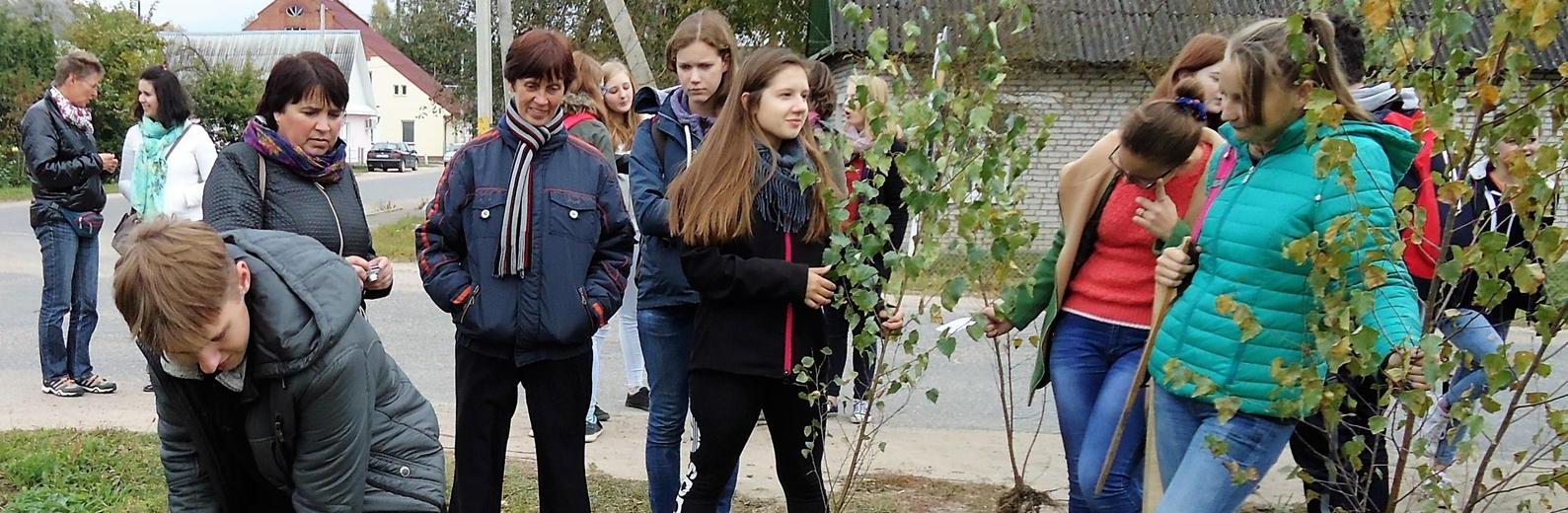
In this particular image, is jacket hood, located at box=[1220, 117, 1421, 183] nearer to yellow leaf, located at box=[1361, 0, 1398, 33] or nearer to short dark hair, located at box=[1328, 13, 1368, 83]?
short dark hair, located at box=[1328, 13, 1368, 83]

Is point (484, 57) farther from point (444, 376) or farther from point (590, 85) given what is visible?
point (590, 85)

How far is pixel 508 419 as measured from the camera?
355cm

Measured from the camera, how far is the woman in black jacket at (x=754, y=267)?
3135mm

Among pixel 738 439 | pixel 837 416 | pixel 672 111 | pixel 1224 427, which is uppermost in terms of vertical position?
pixel 672 111

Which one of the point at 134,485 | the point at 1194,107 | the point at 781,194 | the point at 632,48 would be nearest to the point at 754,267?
the point at 781,194

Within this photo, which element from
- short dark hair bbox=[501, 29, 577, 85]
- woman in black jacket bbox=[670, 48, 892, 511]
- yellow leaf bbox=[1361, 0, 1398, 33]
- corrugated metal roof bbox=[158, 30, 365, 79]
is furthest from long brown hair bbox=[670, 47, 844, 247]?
corrugated metal roof bbox=[158, 30, 365, 79]

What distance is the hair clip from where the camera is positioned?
302 centimetres

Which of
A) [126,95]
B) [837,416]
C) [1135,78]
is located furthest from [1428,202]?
[126,95]

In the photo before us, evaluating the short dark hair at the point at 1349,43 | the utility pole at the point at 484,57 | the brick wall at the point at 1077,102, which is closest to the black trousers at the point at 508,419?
the short dark hair at the point at 1349,43

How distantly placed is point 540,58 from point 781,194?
0.80 m

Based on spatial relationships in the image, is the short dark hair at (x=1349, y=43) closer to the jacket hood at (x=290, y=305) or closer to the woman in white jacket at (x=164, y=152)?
the jacket hood at (x=290, y=305)

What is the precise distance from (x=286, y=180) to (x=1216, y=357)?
2.42m

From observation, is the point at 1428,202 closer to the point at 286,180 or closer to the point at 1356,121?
the point at 1356,121

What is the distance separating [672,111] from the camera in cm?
375
